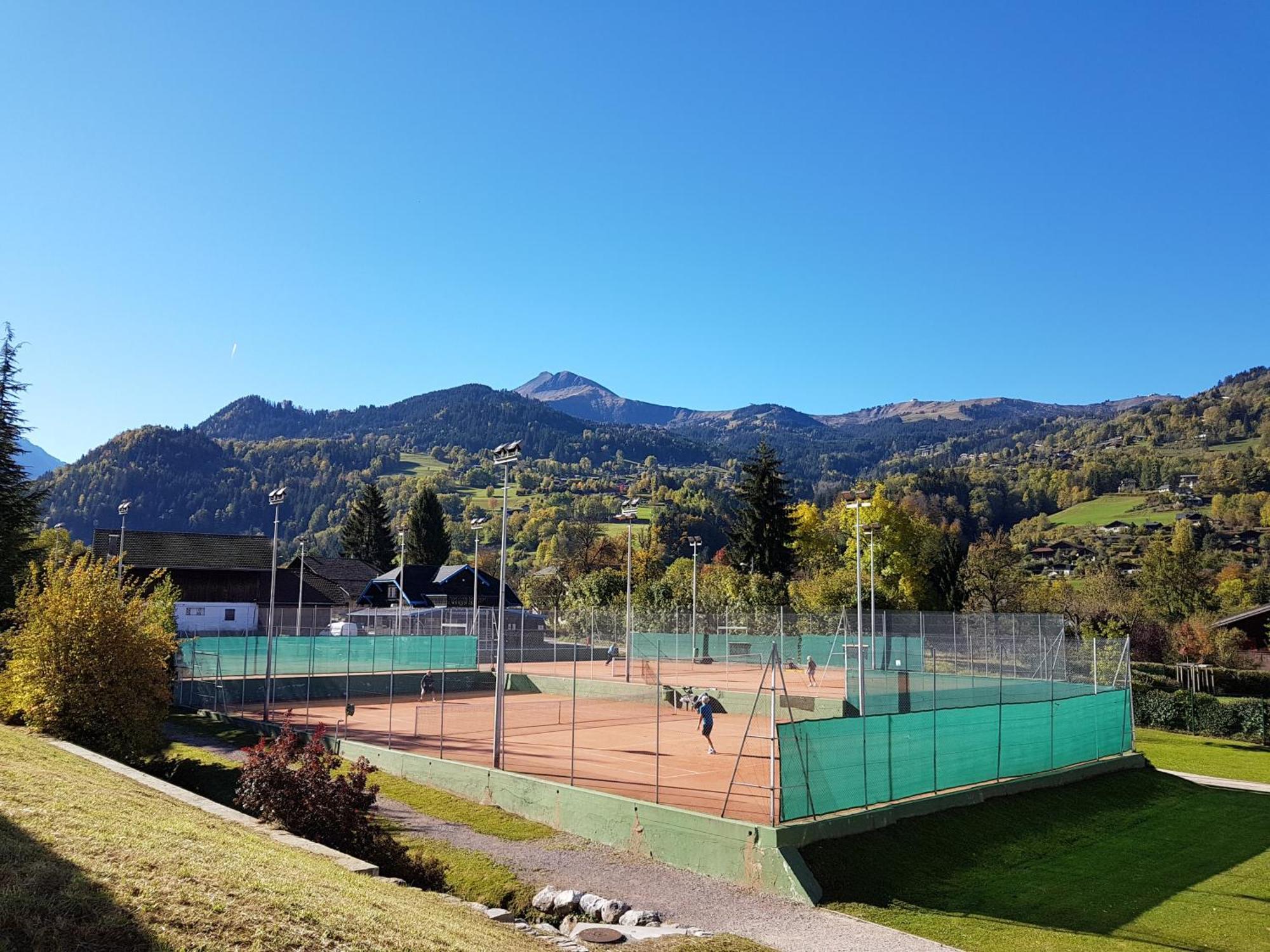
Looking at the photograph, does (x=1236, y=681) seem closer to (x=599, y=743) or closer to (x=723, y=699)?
(x=723, y=699)

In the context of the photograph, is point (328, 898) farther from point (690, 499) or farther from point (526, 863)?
point (690, 499)

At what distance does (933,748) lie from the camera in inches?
795

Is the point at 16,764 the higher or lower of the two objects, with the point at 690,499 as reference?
lower

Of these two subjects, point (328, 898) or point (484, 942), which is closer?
point (328, 898)

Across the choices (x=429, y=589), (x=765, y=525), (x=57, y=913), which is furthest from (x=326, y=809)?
(x=429, y=589)

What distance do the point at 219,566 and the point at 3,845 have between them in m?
68.7

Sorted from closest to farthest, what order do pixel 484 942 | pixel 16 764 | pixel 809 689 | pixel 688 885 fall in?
pixel 484 942
pixel 16 764
pixel 688 885
pixel 809 689

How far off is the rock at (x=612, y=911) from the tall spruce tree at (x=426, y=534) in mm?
98078

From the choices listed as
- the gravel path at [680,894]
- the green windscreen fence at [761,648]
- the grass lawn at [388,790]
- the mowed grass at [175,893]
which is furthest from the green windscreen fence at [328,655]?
the mowed grass at [175,893]

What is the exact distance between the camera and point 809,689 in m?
43.3

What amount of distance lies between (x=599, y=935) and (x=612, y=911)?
0.96 m

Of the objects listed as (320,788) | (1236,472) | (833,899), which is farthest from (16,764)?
(1236,472)

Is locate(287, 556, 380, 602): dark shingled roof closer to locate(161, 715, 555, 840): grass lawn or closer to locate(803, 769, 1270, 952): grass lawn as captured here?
locate(161, 715, 555, 840): grass lawn

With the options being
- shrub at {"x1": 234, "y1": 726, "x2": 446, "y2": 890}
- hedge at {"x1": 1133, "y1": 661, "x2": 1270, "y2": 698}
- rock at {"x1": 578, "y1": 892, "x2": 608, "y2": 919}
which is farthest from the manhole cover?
hedge at {"x1": 1133, "y1": 661, "x2": 1270, "y2": 698}
